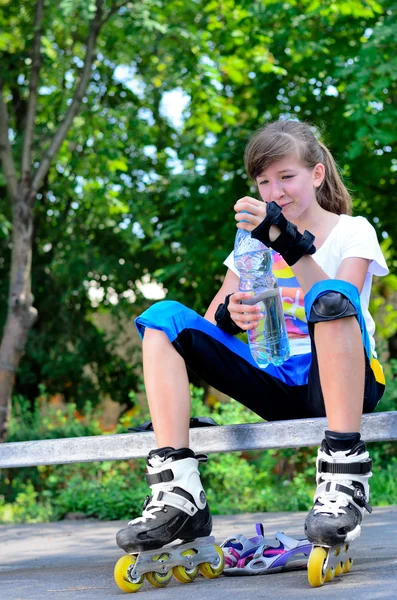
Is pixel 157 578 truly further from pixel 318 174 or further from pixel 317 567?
pixel 318 174

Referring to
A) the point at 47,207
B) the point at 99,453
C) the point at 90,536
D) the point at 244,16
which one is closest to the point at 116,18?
the point at 244,16

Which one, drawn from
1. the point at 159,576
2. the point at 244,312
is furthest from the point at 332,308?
the point at 159,576

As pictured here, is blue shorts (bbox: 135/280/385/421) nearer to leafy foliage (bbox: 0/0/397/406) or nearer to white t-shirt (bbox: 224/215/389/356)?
white t-shirt (bbox: 224/215/389/356)

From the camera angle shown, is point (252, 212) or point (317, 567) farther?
point (252, 212)

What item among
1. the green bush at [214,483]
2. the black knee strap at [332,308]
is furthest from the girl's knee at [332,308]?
the green bush at [214,483]

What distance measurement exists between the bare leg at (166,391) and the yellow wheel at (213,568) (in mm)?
396

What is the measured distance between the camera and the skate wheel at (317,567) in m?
2.43

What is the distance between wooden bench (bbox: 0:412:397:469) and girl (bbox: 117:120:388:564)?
10 cm

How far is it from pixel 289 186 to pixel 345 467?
3.54 feet

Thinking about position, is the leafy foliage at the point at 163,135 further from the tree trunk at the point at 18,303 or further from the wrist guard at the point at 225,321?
the wrist guard at the point at 225,321

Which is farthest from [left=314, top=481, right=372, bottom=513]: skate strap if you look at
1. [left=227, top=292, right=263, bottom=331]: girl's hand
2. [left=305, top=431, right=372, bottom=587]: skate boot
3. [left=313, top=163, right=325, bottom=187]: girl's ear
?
[left=313, top=163, right=325, bottom=187]: girl's ear

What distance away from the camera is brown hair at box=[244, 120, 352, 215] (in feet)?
10.3

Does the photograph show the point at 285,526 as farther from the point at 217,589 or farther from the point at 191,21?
the point at 191,21

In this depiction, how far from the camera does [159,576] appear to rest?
8.81ft
